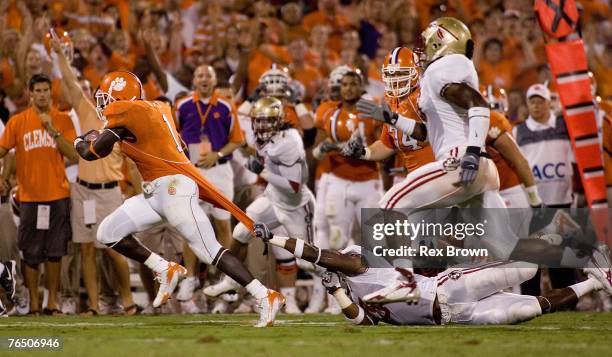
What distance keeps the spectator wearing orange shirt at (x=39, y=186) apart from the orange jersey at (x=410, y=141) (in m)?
3.33

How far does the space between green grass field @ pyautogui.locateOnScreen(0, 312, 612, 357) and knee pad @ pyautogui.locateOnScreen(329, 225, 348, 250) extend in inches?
85.0

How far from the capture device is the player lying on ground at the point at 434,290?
7.93 meters

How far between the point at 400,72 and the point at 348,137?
2.85 metres

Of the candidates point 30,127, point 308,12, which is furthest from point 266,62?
point 30,127

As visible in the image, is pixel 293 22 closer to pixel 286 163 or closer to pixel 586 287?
pixel 286 163

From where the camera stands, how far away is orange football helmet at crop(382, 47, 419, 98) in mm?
9055

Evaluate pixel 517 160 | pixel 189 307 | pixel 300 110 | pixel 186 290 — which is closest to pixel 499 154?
pixel 517 160

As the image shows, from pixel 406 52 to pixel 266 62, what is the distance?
15.8 feet

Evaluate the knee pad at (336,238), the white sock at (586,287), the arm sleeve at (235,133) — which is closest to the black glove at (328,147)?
the knee pad at (336,238)

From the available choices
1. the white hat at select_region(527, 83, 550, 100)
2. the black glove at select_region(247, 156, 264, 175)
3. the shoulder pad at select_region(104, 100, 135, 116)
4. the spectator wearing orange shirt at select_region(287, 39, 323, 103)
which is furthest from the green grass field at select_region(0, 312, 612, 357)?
the spectator wearing orange shirt at select_region(287, 39, 323, 103)

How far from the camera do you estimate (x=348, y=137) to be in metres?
11.9

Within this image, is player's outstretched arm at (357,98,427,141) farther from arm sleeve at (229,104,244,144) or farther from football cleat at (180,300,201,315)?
football cleat at (180,300,201,315)

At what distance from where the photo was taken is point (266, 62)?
13.7m

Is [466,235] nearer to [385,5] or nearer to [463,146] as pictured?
[463,146]
